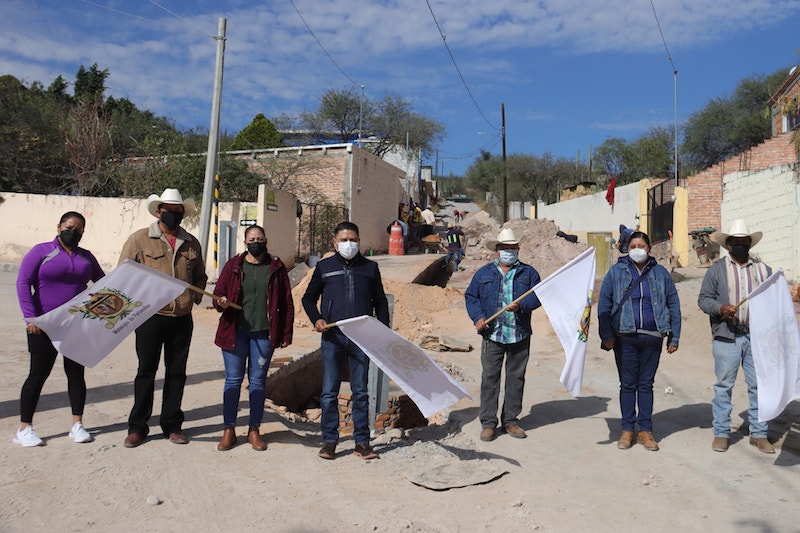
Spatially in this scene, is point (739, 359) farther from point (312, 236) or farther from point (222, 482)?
point (312, 236)

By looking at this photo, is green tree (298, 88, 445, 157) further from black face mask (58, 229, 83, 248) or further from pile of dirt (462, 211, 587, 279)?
black face mask (58, 229, 83, 248)

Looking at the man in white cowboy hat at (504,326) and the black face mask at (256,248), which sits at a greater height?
the black face mask at (256,248)

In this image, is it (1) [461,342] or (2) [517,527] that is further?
(1) [461,342]

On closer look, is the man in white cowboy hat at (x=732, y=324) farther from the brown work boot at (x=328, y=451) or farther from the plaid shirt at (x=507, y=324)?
the brown work boot at (x=328, y=451)

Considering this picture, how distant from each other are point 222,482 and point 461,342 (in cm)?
792

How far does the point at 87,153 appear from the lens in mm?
23750

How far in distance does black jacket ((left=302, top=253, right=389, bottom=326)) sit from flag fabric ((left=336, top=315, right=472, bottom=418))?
143 mm

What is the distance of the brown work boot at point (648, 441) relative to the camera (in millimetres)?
5473

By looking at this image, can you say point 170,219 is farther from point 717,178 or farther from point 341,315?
point 717,178

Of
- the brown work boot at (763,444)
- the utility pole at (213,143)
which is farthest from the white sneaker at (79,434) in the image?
the utility pole at (213,143)

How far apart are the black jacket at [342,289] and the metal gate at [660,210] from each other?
63.4ft

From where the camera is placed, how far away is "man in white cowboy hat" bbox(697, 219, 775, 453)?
216 inches

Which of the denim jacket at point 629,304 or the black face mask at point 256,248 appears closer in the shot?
the black face mask at point 256,248

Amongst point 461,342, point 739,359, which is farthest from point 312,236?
point 739,359
